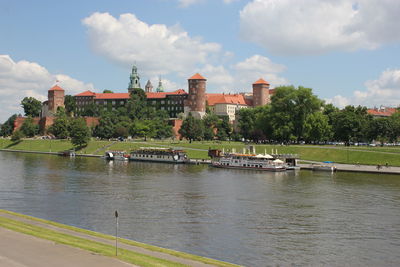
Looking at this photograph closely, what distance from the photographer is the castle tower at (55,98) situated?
17350 centimetres

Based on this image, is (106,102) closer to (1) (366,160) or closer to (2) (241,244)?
(1) (366,160)

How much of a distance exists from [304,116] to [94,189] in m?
63.2

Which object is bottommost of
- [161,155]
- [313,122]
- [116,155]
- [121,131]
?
[116,155]

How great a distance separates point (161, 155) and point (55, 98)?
92045 mm

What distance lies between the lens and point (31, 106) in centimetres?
17112

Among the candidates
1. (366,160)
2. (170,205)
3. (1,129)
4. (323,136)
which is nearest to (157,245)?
(170,205)

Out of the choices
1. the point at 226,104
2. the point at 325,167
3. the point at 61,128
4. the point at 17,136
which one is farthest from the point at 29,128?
the point at 325,167

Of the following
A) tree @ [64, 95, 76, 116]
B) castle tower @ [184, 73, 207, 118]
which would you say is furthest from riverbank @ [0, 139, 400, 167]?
castle tower @ [184, 73, 207, 118]

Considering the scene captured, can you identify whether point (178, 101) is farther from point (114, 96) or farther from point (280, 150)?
point (280, 150)

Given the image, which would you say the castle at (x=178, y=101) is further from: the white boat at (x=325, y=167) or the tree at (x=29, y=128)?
the white boat at (x=325, y=167)

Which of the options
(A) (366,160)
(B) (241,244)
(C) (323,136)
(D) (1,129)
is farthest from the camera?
(D) (1,129)

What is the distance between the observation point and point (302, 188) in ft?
171

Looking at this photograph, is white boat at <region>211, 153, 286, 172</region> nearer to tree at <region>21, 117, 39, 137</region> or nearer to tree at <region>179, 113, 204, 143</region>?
tree at <region>179, 113, 204, 143</region>

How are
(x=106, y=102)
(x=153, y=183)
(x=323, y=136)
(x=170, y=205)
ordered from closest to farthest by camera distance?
(x=170, y=205)
(x=153, y=183)
(x=323, y=136)
(x=106, y=102)
